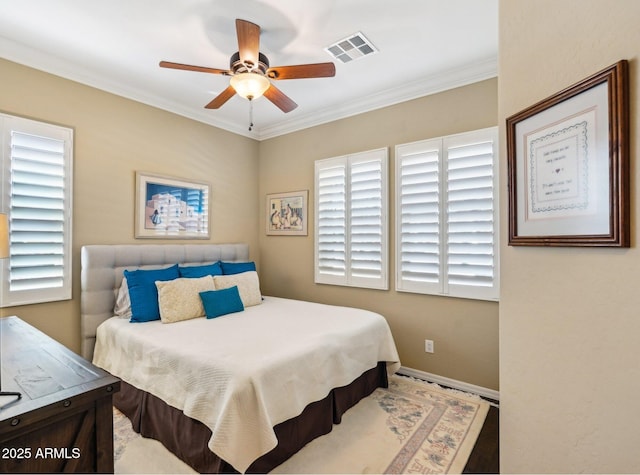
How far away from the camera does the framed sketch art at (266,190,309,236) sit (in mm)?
Answer: 4121

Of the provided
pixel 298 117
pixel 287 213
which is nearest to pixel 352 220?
pixel 287 213

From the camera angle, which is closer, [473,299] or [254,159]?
[473,299]

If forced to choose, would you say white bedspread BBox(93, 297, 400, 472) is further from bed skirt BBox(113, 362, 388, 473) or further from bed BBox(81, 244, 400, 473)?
bed skirt BBox(113, 362, 388, 473)

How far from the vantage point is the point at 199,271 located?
11.1 ft

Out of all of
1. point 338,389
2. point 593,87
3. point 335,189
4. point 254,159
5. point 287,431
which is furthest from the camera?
point 254,159

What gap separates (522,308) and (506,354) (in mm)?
190

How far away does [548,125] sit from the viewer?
1011mm

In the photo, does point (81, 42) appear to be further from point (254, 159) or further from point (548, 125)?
point (548, 125)

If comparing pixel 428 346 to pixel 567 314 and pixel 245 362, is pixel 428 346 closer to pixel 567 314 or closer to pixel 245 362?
pixel 245 362

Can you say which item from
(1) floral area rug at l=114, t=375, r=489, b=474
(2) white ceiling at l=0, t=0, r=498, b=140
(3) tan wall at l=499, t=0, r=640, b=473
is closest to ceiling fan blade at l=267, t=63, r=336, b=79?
(2) white ceiling at l=0, t=0, r=498, b=140

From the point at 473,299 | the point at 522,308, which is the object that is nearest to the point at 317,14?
A: the point at 522,308

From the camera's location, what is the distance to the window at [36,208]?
2.54m

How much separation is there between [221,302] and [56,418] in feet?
6.12

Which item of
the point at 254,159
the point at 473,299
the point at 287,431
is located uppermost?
the point at 254,159
